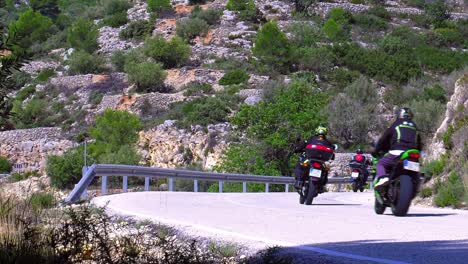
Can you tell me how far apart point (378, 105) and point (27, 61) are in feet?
189

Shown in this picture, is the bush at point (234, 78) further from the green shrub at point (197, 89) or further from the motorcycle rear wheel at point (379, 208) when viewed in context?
the motorcycle rear wheel at point (379, 208)

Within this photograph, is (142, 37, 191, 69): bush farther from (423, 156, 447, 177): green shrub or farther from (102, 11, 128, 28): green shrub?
(423, 156, 447, 177): green shrub

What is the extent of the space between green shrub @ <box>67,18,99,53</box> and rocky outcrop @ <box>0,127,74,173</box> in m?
22.7

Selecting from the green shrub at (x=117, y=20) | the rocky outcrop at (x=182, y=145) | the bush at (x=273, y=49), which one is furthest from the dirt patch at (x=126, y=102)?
the green shrub at (x=117, y=20)

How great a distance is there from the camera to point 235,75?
69.9 m

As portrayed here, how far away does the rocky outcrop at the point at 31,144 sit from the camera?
59031 mm

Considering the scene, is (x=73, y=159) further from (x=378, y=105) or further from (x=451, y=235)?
(x=378, y=105)

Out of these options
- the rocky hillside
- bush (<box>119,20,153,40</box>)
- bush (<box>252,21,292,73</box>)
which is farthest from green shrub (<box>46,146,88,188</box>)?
bush (<box>119,20,153,40</box>)

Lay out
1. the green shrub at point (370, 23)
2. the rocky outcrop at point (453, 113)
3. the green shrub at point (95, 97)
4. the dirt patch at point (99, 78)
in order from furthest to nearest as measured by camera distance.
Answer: the green shrub at point (370, 23) → the dirt patch at point (99, 78) → the green shrub at point (95, 97) → the rocky outcrop at point (453, 113)

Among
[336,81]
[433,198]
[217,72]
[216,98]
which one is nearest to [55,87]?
[217,72]

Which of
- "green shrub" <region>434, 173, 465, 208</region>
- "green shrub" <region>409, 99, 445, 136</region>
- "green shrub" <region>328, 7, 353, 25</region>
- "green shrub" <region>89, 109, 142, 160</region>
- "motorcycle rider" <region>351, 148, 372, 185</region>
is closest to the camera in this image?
"green shrub" <region>434, 173, 465, 208</region>

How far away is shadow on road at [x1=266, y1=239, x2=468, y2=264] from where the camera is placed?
806 centimetres

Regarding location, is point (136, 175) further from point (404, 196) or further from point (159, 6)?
point (159, 6)

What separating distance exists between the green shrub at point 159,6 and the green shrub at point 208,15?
5464 millimetres
